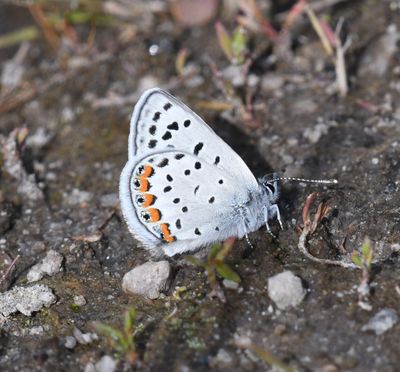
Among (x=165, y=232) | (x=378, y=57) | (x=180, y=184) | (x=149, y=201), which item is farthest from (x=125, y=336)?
(x=378, y=57)

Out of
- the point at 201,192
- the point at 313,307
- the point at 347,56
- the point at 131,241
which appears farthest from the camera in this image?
the point at 347,56

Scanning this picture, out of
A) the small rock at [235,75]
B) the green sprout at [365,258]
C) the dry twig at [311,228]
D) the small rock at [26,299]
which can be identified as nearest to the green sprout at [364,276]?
the green sprout at [365,258]

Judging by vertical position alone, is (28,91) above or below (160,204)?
below

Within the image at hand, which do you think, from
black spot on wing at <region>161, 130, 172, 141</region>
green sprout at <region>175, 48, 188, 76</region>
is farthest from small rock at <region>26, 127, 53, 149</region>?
black spot on wing at <region>161, 130, 172, 141</region>

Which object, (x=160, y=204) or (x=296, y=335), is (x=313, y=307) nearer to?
(x=296, y=335)

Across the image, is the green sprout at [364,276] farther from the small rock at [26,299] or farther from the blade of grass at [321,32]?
the blade of grass at [321,32]

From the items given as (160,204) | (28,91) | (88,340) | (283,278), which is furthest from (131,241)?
(28,91)
